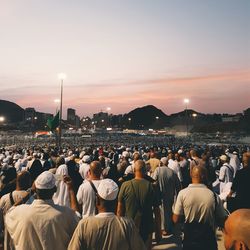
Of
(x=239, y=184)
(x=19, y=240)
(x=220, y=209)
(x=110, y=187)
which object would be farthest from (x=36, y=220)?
(x=239, y=184)

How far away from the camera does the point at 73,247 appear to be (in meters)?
3.21

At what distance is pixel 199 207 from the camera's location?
488cm

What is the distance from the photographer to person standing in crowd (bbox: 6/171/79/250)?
367cm

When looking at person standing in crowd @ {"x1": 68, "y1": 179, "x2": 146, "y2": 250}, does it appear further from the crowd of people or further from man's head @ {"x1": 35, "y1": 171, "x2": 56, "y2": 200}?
man's head @ {"x1": 35, "y1": 171, "x2": 56, "y2": 200}

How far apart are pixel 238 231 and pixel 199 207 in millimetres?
3026

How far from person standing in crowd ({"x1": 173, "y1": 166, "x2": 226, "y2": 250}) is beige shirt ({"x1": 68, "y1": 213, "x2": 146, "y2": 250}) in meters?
1.75

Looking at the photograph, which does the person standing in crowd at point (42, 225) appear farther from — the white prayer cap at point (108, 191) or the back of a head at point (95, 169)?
the back of a head at point (95, 169)

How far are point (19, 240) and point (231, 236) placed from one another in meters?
2.56

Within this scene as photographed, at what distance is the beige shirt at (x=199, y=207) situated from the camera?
4863mm

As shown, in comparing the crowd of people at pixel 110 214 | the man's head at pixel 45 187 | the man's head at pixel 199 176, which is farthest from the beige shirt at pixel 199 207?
the man's head at pixel 45 187

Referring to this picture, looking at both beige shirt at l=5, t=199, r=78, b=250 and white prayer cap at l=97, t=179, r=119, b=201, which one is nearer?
white prayer cap at l=97, t=179, r=119, b=201

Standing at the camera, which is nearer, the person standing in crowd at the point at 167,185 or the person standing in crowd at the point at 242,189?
the person standing in crowd at the point at 242,189

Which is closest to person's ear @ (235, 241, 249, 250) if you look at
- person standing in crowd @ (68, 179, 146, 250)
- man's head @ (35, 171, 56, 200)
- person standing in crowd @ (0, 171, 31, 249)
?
person standing in crowd @ (68, 179, 146, 250)

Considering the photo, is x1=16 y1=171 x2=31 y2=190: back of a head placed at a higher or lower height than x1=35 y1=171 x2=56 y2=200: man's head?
lower
